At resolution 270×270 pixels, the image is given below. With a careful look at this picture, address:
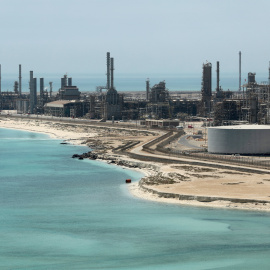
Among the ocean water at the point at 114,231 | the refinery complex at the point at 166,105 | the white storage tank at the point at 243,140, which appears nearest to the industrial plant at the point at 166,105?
the refinery complex at the point at 166,105

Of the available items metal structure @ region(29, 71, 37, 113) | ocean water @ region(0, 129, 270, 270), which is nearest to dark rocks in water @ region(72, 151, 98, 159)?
ocean water @ region(0, 129, 270, 270)

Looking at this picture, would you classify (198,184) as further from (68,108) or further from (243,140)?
(68,108)

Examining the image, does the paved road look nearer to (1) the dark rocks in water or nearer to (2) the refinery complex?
(2) the refinery complex

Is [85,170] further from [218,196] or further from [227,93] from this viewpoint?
[227,93]

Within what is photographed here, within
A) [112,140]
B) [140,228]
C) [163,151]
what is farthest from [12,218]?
[112,140]

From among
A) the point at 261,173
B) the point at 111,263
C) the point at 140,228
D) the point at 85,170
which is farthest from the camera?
the point at 85,170

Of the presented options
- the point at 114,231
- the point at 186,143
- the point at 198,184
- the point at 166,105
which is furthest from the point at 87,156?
the point at 166,105

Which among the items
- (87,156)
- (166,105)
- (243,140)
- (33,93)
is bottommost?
(87,156)
